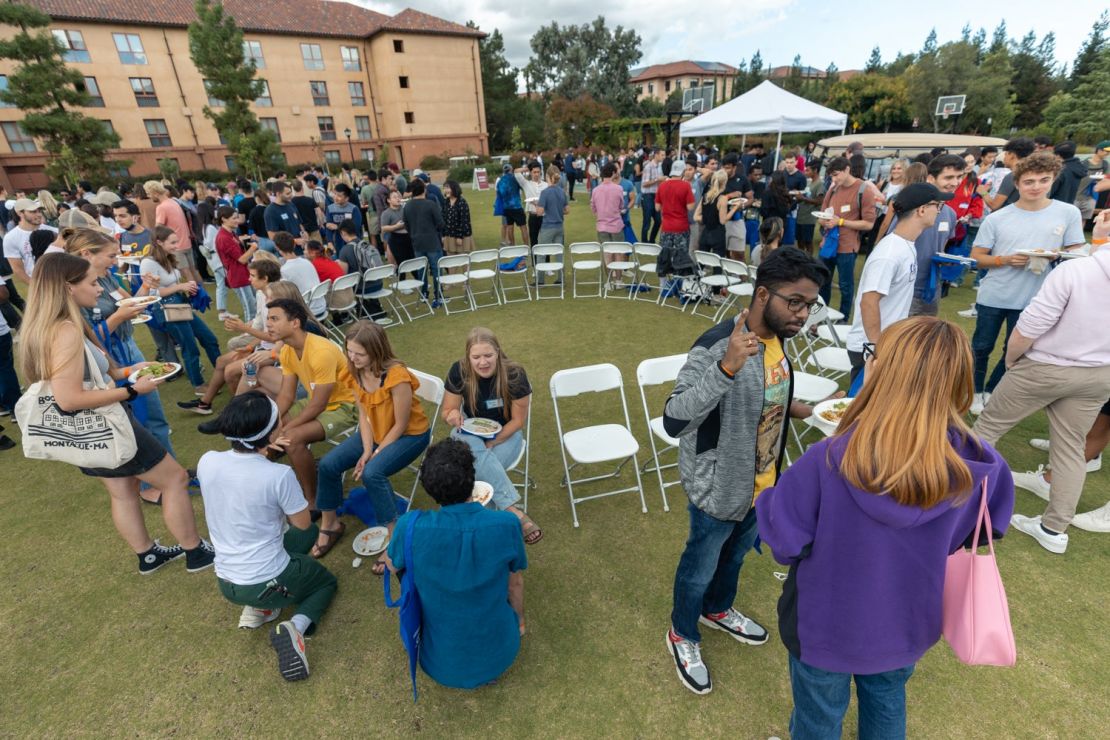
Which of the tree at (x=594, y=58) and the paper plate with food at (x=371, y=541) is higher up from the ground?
the tree at (x=594, y=58)

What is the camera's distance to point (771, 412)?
7.00ft

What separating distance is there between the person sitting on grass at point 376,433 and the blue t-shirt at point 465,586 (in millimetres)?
1151

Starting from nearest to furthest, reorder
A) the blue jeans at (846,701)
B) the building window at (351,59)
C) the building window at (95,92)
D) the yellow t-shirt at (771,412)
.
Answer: the blue jeans at (846,701) < the yellow t-shirt at (771,412) < the building window at (95,92) < the building window at (351,59)

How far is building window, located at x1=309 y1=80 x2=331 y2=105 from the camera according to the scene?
36384 millimetres

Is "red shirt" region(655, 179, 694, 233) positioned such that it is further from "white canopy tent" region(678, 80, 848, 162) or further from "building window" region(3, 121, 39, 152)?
"building window" region(3, 121, 39, 152)

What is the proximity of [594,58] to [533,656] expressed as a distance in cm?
6060

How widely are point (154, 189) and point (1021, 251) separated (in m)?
11.0

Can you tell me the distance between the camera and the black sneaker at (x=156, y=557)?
3.35 m

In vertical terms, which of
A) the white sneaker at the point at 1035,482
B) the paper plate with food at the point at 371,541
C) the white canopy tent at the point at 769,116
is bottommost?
the paper plate with food at the point at 371,541

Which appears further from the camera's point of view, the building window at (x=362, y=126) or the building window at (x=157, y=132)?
the building window at (x=362, y=126)

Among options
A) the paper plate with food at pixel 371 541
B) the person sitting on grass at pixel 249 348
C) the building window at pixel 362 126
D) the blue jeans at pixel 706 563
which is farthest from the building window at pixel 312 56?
the blue jeans at pixel 706 563

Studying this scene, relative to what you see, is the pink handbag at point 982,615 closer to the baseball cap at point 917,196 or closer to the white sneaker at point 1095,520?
the baseball cap at point 917,196

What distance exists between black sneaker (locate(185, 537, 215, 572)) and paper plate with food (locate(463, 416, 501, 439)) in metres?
1.93

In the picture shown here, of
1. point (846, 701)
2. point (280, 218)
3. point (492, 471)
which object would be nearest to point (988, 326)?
point (846, 701)
